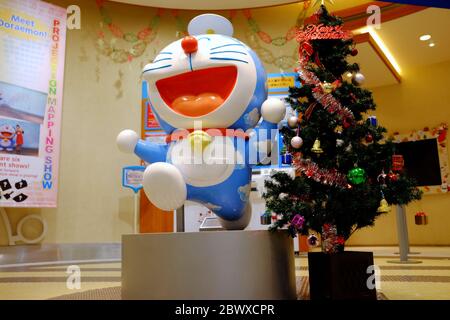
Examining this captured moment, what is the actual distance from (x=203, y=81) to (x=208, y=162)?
41cm

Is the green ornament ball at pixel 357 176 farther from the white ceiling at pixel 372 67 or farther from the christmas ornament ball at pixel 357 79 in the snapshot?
the white ceiling at pixel 372 67

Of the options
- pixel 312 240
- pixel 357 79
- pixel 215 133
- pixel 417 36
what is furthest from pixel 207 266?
pixel 417 36

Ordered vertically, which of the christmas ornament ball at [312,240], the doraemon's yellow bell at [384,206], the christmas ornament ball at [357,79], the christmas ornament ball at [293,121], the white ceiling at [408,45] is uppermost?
the white ceiling at [408,45]

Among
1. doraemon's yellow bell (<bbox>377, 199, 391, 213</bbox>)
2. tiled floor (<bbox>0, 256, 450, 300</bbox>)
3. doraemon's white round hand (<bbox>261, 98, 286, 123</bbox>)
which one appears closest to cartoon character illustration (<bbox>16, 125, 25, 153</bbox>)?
tiled floor (<bbox>0, 256, 450, 300</bbox>)

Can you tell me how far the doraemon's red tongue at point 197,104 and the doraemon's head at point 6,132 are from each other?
2.68 m

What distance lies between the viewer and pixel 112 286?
7.61ft

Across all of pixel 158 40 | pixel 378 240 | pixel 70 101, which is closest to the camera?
pixel 70 101

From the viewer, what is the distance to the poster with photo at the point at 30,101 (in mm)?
3912

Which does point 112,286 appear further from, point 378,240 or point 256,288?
point 378,240

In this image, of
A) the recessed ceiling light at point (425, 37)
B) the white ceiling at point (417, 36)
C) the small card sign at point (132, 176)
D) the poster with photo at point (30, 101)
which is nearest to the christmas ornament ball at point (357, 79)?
the small card sign at point (132, 176)
